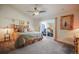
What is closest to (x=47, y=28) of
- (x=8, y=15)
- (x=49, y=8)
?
(x=49, y=8)

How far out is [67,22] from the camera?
2500 mm

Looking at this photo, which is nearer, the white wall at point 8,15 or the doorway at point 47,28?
the white wall at point 8,15

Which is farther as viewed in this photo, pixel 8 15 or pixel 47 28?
pixel 47 28

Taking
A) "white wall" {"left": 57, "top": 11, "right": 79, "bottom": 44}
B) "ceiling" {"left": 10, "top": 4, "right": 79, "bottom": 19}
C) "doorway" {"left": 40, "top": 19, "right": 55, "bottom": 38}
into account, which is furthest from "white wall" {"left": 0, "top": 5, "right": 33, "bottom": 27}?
"white wall" {"left": 57, "top": 11, "right": 79, "bottom": 44}

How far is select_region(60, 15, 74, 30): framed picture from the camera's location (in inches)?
96.9

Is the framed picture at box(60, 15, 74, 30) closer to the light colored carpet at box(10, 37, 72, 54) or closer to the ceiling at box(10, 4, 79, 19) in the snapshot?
the ceiling at box(10, 4, 79, 19)

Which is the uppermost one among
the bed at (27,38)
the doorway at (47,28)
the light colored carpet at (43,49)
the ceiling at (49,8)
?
the ceiling at (49,8)

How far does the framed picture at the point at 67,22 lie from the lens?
2.46 meters

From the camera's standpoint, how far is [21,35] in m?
2.49

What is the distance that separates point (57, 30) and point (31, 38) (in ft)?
1.79

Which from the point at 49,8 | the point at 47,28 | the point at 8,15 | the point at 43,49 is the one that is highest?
the point at 49,8

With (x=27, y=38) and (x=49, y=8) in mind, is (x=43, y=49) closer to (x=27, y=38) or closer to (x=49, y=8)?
(x=27, y=38)

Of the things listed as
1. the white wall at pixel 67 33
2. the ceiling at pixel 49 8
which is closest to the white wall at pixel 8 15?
the ceiling at pixel 49 8

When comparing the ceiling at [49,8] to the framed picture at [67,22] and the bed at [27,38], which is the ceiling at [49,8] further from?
the bed at [27,38]
